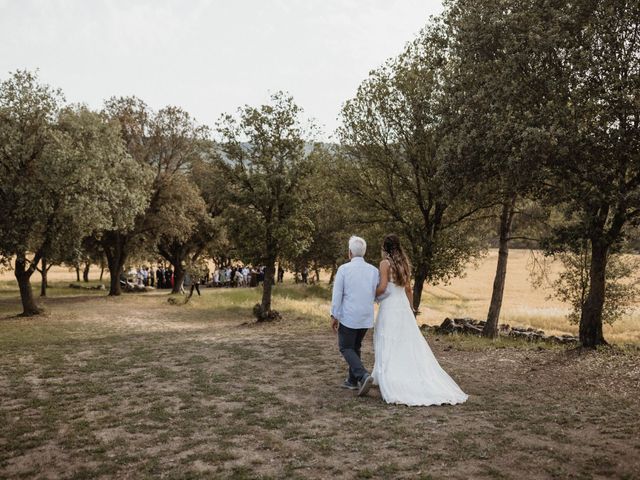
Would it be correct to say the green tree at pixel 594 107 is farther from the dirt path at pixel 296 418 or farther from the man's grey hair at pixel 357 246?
the man's grey hair at pixel 357 246

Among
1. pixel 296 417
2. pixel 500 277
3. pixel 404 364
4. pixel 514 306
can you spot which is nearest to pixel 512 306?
pixel 514 306

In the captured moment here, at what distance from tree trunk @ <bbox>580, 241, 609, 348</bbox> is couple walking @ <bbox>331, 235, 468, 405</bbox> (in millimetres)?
7248

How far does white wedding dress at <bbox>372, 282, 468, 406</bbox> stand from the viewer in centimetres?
869

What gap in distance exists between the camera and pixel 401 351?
9203mm

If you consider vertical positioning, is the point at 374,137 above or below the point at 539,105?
above

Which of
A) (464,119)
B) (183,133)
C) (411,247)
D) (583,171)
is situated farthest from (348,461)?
(183,133)

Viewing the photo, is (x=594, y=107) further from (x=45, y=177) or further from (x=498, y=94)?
(x=45, y=177)

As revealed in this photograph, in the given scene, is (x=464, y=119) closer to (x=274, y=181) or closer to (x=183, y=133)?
(x=274, y=181)

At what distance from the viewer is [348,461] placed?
19.6 feet

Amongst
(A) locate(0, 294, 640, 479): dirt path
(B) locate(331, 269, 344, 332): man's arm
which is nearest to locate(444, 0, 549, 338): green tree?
(A) locate(0, 294, 640, 479): dirt path

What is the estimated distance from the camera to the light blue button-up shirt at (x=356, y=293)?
935 cm

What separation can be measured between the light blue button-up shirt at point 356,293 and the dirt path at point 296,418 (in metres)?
1.33

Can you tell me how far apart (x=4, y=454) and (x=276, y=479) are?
3563mm

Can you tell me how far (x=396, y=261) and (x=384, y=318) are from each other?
1.02 m
